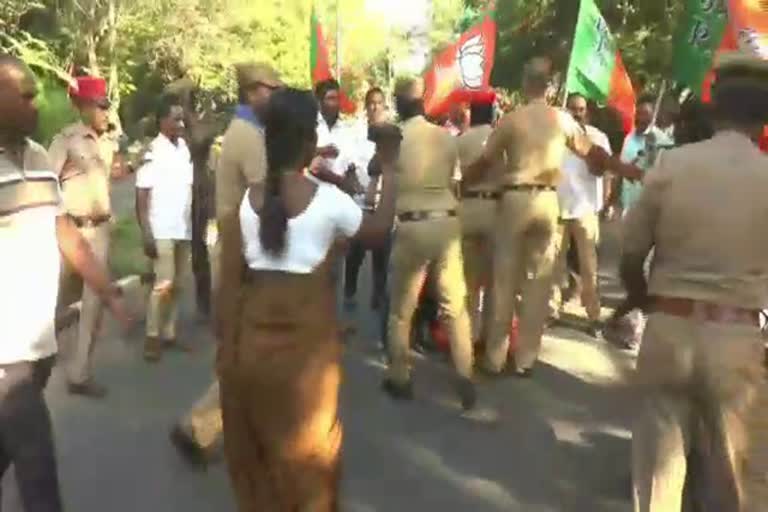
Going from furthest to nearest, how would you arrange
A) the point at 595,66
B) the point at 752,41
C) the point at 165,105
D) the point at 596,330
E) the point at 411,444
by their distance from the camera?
the point at 596,330 < the point at 595,66 < the point at 165,105 < the point at 411,444 < the point at 752,41

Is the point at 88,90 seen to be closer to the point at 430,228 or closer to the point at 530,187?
the point at 430,228

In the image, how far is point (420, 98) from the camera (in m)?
7.78

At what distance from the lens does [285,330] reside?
4090 millimetres

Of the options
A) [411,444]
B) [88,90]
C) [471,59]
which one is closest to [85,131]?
[88,90]

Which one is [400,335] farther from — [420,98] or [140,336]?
[140,336]

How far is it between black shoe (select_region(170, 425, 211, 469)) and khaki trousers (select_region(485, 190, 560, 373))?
8.37 feet

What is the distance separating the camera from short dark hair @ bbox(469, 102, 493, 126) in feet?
29.7

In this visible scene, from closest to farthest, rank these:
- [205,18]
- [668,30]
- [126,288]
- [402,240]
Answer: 1. [402,240]
2. [126,288]
3. [668,30]
4. [205,18]

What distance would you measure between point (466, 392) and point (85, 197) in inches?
100

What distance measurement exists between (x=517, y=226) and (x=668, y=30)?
1733 centimetres

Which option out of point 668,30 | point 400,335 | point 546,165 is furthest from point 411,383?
point 668,30

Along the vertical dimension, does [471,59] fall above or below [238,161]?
above

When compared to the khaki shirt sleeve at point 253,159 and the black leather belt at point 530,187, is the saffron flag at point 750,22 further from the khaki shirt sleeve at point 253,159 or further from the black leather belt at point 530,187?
the khaki shirt sleeve at point 253,159

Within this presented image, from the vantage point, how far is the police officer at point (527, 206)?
7832mm
